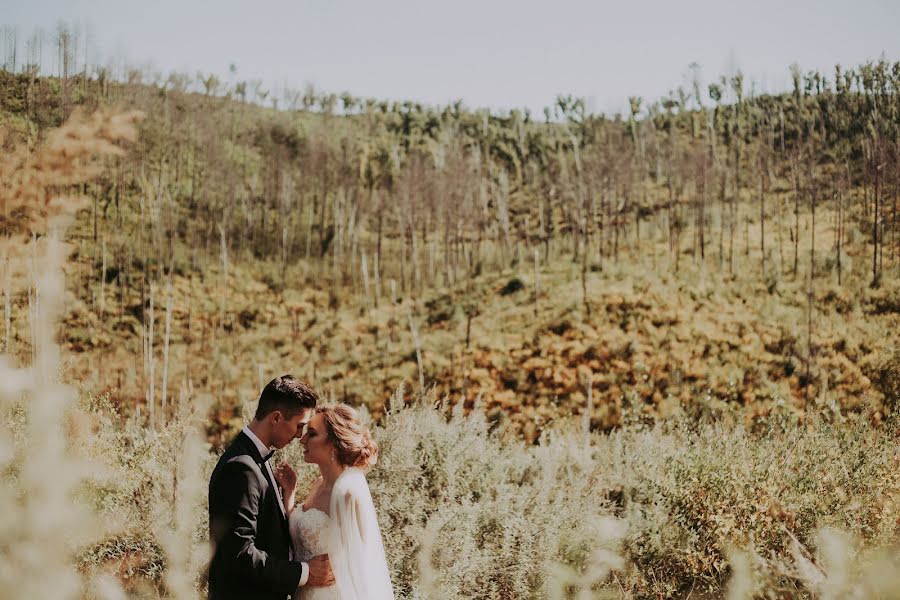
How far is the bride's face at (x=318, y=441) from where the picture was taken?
11.6 ft

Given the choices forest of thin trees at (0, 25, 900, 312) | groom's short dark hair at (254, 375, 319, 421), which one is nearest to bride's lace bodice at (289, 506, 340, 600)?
groom's short dark hair at (254, 375, 319, 421)

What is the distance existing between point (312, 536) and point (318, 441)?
0.53 metres

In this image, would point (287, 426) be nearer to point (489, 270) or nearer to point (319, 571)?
point (319, 571)

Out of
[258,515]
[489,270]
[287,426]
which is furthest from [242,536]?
[489,270]

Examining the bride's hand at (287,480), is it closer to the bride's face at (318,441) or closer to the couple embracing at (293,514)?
the couple embracing at (293,514)

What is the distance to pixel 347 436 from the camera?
3.52 meters

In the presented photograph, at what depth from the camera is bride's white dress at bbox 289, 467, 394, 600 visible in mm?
3369

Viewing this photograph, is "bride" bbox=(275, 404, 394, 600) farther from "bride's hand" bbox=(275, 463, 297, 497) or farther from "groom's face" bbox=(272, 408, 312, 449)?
"groom's face" bbox=(272, 408, 312, 449)

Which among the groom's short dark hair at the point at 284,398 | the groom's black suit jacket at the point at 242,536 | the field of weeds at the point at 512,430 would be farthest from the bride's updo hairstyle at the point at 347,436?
the field of weeds at the point at 512,430

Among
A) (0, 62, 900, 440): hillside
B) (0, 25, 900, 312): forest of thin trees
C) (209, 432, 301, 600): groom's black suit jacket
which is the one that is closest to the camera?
(209, 432, 301, 600): groom's black suit jacket

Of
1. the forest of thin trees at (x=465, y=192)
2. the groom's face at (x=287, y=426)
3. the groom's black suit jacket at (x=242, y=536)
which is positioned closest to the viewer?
the groom's black suit jacket at (x=242, y=536)

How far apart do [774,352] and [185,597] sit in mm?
22187

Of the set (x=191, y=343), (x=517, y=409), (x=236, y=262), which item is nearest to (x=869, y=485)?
(x=517, y=409)

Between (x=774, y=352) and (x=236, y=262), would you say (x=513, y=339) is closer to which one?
(x=774, y=352)
